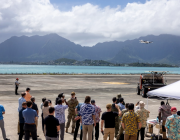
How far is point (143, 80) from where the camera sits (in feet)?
79.5

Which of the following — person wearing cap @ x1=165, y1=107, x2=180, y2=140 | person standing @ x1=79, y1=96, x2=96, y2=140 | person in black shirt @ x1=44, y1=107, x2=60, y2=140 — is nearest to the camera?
person in black shirt @ x1=44, y1=107, x2=60, y2=140

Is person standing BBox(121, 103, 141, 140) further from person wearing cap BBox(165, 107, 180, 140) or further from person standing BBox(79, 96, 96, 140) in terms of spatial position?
person standing BBox(79, 96, 96, 140)

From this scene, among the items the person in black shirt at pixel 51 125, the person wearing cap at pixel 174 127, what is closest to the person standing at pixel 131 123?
the person wearing cap at pixel 174 127

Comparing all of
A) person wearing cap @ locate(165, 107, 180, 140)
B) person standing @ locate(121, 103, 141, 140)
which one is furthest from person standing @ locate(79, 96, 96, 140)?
person wearing cap @ locate(165, 107, 180, 140)

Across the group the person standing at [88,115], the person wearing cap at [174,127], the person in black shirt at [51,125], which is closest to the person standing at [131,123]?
the person wearing cap at [174,127]

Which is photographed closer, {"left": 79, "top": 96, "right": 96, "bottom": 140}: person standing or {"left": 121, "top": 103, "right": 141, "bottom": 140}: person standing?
{"left": 121, "top": 103, "right": 141, "bottom": 140}: person standing

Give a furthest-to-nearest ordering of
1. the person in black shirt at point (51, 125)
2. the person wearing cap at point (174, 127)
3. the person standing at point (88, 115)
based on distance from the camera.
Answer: the person standing at point (88, 115), the person wearing cap at point (174, 127), the person in black shirt at point (51, 125)

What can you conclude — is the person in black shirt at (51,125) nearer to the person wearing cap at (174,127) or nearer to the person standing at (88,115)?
the person standing at (88,115)

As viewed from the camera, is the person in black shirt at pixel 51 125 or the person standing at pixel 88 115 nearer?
the person in black shirt at pixel 51 125

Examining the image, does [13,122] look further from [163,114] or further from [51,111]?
[163,114]

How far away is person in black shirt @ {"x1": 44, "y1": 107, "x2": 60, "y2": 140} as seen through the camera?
21.3 feet

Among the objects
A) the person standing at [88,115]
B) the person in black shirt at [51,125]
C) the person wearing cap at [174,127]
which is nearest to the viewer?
the person in black shirt at [51,125]

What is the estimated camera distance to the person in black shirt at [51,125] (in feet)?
21.3

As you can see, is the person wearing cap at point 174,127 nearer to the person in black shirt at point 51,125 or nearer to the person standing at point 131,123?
the person standing at point 131,123
